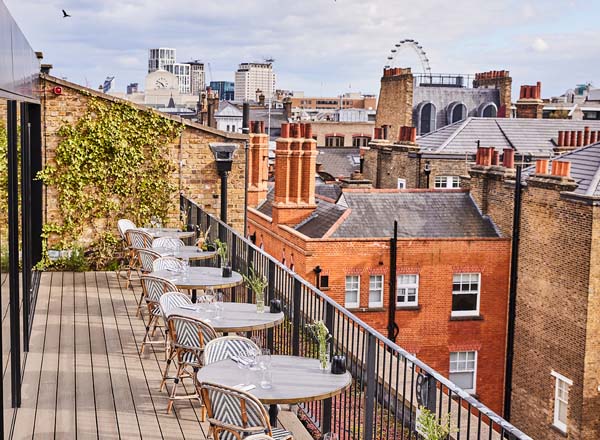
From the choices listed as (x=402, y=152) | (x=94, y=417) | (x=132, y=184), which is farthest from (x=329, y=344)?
(x=402, y=152)

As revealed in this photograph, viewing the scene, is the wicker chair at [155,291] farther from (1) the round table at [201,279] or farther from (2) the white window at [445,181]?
(2) the white window at [445,181]

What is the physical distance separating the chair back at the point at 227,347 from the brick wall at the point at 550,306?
1664 centimetres

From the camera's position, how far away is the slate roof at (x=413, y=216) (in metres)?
25.0

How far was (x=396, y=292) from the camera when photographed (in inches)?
942

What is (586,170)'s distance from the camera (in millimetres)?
23328

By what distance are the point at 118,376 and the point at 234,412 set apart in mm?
3263

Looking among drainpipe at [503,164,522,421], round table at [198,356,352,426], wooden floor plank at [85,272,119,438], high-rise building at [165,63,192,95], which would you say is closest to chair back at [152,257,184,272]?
wooden floor plank at [85,272,119,438]

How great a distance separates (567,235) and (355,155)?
33959 mm

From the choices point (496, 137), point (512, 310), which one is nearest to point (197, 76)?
point (496, 137)

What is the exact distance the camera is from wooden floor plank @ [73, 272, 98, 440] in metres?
6.61

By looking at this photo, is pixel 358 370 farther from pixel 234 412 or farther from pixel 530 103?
pixel 530 103

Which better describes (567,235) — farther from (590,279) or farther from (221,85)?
(221,85)

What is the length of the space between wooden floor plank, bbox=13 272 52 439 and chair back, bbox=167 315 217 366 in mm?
1334

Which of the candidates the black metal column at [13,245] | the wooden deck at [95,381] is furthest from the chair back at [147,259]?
the black metal column at [13,245]
